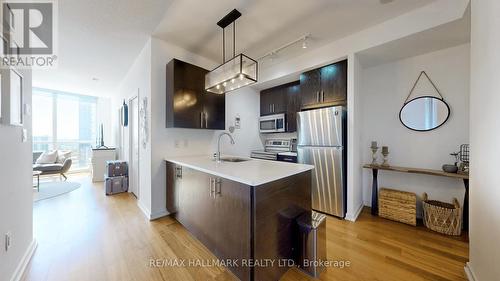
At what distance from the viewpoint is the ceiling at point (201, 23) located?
78.4 inches

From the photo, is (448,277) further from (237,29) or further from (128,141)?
(128,141)

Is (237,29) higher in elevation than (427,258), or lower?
higher

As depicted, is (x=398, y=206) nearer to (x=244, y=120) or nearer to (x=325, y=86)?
(x=325, y=86)

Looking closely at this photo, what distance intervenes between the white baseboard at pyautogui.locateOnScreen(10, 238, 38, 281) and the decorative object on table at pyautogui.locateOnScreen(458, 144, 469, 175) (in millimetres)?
4727

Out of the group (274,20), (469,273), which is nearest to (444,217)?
(469,273)

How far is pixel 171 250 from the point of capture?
1.91 metres

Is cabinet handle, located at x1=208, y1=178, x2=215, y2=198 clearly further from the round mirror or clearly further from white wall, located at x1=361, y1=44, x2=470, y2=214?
the round mirror

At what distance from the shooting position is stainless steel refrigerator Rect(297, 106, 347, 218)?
2646 mm

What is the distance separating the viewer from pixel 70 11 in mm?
2035

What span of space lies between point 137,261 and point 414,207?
348 centimetres

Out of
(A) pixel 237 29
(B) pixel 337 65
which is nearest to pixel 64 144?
(A) pixel 237 29

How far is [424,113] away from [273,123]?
253cm

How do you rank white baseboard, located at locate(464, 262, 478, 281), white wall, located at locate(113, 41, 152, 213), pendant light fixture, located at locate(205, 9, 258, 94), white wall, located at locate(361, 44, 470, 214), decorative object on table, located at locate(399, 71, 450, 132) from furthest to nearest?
1. white wall, located at locate(113, 41, 152, 213)
2. decorative object on table, located at locate(399, 71, 450, 132)
3. white wall, located at locate(361, 44, 470, 214)
4. pendant light fixture, located at locate(205, 9, 258, 94)
5. white baseboard, located at locate(464, 262, 478, 281)

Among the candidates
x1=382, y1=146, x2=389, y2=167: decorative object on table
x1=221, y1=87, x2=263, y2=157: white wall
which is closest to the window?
x1=221, y1=87, x2=263, y2=157: white wall
